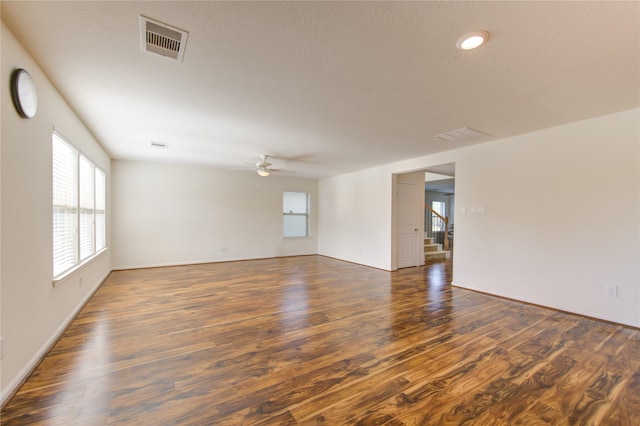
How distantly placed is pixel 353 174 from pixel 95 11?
19.9 feet

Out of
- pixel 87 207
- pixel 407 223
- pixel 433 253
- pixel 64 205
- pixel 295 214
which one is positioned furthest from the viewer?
pixel 295 214

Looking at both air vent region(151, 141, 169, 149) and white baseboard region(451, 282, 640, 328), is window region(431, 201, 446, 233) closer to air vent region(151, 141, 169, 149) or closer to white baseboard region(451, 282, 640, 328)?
white baseboard region(451, 282, 640, 328)

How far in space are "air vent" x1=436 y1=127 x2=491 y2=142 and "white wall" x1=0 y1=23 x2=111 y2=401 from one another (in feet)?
14.6

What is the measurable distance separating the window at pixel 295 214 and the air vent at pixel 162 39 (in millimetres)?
6059

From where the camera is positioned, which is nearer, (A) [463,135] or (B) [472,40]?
(B) [472,40]

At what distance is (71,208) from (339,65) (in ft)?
11.0

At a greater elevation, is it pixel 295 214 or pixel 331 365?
pixel 295 214

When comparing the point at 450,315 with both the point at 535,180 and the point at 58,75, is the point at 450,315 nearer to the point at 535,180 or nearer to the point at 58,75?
the point at 535,180

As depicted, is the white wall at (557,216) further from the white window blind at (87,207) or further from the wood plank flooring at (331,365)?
the white window blind at (87,207)

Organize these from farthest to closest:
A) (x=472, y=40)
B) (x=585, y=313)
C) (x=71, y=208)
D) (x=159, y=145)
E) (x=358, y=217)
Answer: (x=358, y=217) < (x=159, y=145) < (x=585, y=313) < (x=71, y=208) < (x=472, y=40)

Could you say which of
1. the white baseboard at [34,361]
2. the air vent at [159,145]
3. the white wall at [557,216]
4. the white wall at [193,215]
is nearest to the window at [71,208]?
the white baseboard at [34,361]

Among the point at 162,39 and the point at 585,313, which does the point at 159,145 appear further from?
the point at 585,313

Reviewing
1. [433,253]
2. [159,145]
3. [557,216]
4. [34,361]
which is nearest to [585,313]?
[557,216]

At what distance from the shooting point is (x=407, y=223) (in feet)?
21.4
